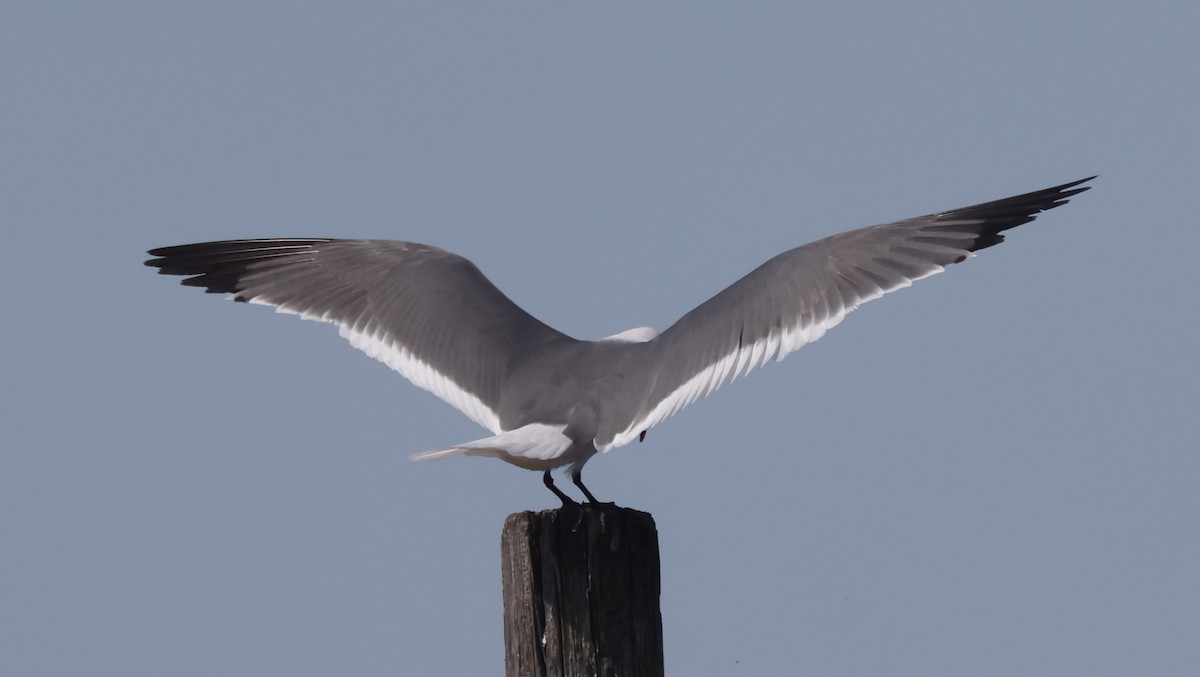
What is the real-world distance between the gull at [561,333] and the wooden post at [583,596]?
110 cm

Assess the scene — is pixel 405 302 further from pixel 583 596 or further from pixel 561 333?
pixel 583 596

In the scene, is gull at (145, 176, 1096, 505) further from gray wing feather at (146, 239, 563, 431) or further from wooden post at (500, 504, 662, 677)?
wooden post at (500, 504, 662, 677)

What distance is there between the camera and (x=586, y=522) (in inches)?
195

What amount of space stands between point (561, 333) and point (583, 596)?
2620 millimetres

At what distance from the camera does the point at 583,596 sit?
4.93m

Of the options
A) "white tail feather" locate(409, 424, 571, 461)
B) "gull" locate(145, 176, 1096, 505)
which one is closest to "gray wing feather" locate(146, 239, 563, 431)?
"gull" locate(145, 176, 1096, 505)

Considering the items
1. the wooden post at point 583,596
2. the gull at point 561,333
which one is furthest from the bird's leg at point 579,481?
the wooden post at point 583,596

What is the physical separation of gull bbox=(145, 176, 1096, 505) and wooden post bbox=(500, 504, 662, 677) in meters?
1.10

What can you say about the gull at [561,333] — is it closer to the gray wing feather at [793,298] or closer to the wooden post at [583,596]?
the gray wing feather at [793,298]

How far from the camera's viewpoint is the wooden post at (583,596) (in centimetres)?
489

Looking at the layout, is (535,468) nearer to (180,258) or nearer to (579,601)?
(579,601)

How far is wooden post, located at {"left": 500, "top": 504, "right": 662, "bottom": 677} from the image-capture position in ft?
16.0

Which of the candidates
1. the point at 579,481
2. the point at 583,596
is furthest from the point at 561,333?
the point at 583,596

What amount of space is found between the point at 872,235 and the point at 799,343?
2.29ft
